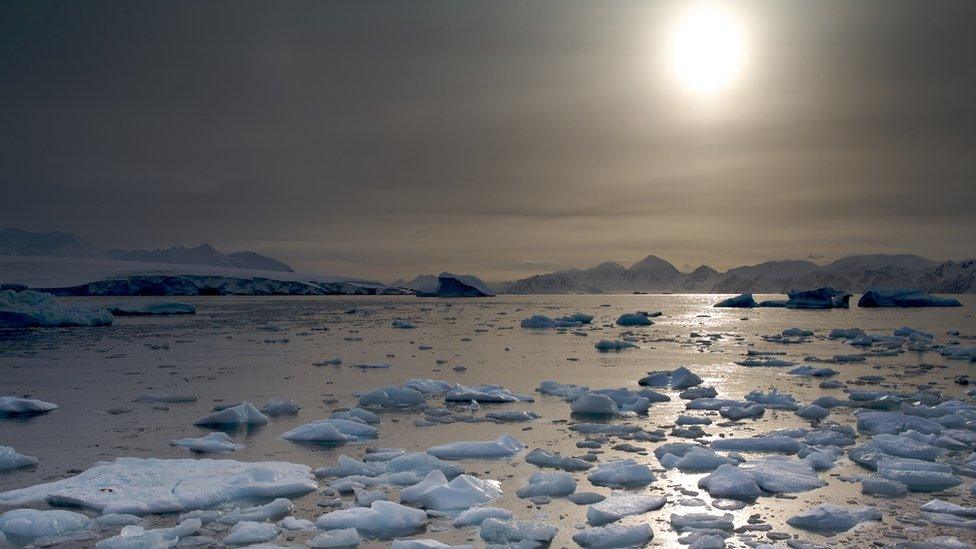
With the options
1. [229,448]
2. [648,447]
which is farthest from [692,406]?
[229,448]

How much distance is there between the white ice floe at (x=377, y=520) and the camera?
4.41 meters

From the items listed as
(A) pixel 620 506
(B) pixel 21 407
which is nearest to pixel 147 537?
(A) pixel 620 506

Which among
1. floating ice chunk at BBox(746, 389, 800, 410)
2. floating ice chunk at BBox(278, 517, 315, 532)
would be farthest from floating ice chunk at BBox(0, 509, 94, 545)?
floating ice chunk at BBox(746, 389, 800, 410)

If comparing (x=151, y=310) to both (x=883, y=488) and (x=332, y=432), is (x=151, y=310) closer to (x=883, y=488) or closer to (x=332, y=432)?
(x=332, y=432)

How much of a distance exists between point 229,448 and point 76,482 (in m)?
1.55

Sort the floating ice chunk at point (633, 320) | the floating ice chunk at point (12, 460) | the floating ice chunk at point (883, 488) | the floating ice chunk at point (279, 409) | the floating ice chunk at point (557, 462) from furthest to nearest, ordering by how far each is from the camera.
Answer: the floating ice chunk at point (633, 320), the floating ice chunk at point (279, 409), the floating ice chunk at point (557, 462), the floating ice chunk at point (12, 460), the floating ice chunk at point (883, 488)

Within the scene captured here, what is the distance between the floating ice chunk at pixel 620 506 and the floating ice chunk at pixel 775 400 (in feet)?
15.8

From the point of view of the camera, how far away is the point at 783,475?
5.54 meters

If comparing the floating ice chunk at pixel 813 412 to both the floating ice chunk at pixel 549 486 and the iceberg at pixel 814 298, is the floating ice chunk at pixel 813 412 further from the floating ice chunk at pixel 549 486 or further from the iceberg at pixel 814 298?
the iceberg at pixel 814 298

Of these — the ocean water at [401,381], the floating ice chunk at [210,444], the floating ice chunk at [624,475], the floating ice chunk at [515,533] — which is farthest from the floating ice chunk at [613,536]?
the floating ice chunk at [210,444]

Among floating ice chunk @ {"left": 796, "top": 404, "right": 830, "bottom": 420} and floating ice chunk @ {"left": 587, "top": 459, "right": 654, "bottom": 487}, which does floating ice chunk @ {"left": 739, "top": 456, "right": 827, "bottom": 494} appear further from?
floating ice chunk @ {"left": 796, "top": 404, "right": 830, "bottom": 420}

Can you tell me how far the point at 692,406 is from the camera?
9.10 m

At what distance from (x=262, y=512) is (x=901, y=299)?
57.6 m

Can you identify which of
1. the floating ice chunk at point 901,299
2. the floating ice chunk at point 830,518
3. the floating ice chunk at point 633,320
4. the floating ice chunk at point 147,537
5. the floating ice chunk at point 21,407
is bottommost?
the floating ice chunk at point 21,407
